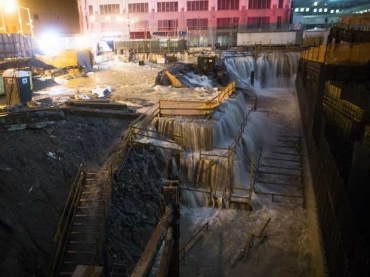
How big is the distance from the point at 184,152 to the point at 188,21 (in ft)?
133

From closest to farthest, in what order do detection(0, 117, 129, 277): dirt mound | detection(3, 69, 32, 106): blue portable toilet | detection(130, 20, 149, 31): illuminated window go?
detection(0, 117, 129, 277): dirt mound < detection(3, 69, 32, 106): blue portable toilet < detection(130, 20, 149, 31): illuminated window

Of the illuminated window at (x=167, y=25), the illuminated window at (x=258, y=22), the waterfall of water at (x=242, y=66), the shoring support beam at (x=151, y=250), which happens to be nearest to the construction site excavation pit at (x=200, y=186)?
the shoring support beam at (x=151, y=250)

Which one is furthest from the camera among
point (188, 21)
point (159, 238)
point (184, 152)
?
point (188, 21)

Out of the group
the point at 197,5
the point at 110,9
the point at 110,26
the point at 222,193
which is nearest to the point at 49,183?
the point at 222,193

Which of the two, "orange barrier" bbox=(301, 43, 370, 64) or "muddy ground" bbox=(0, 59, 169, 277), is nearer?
"muddy ground" bbox=(0, 59, 169, 277)

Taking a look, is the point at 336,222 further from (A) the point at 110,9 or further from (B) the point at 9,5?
(A) the point at 110,9

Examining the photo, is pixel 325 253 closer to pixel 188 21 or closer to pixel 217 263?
pixel 217 263

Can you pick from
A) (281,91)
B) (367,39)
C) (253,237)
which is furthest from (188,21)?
(253,237)

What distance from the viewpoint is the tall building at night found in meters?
47.4

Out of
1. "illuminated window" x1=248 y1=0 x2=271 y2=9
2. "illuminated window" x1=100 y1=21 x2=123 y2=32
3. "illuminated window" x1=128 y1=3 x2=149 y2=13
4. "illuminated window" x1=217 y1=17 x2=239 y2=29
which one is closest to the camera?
"illuminated window" x1=248 y1=0 x2=271 y2=9

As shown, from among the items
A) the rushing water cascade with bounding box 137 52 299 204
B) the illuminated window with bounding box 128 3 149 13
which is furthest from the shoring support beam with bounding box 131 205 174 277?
the illuminated window with bounding box 128 3 149 13

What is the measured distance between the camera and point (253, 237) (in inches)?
471

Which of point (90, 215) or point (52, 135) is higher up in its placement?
point (52, 135)

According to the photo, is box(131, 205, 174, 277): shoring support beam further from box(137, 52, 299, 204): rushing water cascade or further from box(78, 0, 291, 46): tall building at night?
box(78, 0, 291, 46): tall building at night
